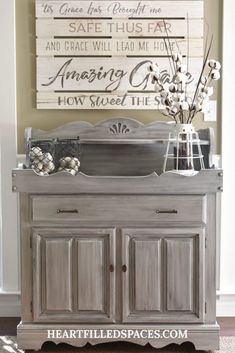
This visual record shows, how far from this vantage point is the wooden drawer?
9.63ft

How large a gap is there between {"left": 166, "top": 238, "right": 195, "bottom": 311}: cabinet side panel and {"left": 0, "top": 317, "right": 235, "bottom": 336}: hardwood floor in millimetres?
464

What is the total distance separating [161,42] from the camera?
3.40m

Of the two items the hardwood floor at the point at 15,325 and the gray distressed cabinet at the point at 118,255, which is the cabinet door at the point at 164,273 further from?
the hardwood floor at the point at 15,325

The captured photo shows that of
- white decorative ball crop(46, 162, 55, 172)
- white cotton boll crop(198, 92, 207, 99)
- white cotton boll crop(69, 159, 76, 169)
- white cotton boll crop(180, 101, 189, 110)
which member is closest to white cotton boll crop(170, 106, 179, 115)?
white cotton boll crop(180, 101, 189, 110)

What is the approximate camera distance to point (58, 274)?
9.73 feet

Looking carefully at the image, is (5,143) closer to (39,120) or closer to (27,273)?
(39,120)

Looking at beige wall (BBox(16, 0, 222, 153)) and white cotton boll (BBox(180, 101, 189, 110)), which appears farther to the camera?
beige wall (BBox(16, 0, 222, 153))

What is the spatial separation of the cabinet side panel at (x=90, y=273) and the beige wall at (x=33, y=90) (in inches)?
32.4

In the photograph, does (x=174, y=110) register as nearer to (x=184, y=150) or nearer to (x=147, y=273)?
(x=184, y=150)

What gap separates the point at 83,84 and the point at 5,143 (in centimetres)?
57

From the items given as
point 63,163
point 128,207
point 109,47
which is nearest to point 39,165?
point 63,163

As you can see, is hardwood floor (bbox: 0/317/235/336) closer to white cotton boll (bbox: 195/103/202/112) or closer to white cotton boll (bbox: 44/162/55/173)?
white cotton boll (bbox: 44/162/55/173)

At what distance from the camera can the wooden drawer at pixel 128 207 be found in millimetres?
2936

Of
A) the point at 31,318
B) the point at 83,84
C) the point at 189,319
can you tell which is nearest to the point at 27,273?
the point at 31,318
